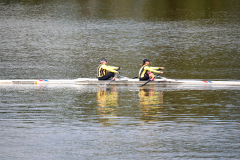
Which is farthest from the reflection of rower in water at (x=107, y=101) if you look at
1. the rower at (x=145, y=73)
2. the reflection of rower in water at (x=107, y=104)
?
the rower at (x=145, y=73)

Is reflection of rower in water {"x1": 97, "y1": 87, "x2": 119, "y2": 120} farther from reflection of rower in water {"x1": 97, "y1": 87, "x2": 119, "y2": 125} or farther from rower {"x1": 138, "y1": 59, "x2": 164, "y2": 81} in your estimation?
rower {"x1": 138, "y1": 59, "x2": 164, "y2": 81}

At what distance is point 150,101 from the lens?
13258 mm

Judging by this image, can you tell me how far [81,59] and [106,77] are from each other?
1287 centimetres

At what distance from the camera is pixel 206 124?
32.4 feet

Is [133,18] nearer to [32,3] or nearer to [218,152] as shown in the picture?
[32,3]

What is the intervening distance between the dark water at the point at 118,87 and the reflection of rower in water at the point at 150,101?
4 centimetres

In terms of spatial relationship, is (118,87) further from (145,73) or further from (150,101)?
(150,101)

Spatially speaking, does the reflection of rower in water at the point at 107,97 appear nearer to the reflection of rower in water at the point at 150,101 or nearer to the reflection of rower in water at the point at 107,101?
the reflection of rower in water at the point at 107,101

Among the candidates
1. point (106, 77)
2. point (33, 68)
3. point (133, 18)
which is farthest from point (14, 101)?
point (133, 18)

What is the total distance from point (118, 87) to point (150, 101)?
11.9ft

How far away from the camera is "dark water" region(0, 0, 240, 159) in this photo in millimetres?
8242

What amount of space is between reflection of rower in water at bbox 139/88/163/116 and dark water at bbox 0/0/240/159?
1.4 inches

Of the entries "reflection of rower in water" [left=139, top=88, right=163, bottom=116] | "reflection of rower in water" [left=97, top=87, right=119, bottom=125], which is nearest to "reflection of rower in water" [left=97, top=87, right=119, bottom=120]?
"reflection of rower in water" [left=97, top=87, right=119, bottom=125]

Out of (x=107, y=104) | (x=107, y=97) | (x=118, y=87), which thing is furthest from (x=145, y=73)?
(x=107, y=104)
